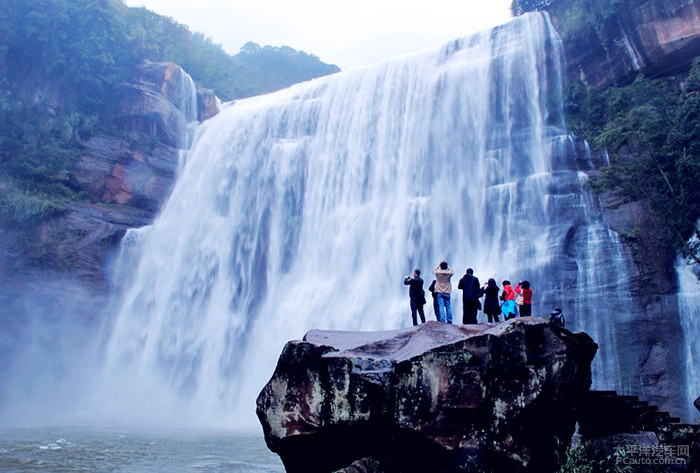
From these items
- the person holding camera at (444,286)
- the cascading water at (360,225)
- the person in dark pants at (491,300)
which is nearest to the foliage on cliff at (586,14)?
the cascading water at (360,225)

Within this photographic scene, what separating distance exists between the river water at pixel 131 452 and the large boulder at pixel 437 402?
342 centimetres

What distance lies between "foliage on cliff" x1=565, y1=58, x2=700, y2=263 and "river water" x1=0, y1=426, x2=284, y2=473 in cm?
1395

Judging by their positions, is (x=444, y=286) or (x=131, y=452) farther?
(x=131, y=452)

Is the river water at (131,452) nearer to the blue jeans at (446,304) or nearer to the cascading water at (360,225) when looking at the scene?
the cascading water at (360,225)

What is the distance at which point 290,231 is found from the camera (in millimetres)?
25438

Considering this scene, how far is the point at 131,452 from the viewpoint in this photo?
1325cm

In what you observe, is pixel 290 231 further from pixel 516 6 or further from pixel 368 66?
pixel 516 6

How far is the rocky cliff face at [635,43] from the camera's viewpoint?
21016 mm

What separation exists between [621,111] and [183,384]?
19814mm

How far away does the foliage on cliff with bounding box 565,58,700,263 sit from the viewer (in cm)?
1845

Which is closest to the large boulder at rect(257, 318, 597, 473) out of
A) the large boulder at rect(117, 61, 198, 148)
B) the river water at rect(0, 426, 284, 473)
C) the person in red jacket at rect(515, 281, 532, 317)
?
the person in red jacket at rect(515, 281, 532, 317)

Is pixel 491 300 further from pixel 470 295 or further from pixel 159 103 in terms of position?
pixel 159 103

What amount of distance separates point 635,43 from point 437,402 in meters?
20.0

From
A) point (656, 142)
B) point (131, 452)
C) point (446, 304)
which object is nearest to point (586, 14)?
point (656, 142)
